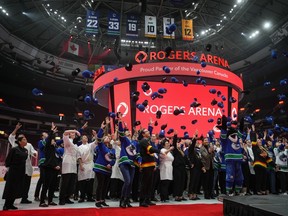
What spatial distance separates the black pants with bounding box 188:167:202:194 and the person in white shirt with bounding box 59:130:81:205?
3.26m

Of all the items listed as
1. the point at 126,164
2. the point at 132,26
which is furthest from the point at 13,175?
the point at 132,26

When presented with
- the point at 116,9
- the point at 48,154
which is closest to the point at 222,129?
the point at 48,154

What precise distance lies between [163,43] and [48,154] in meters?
20.4

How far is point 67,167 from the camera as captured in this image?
6.09m

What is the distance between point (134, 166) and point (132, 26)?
10.9 m

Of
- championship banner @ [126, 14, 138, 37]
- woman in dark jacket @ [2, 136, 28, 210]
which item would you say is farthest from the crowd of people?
championship banner @ [126, 14, 138, 37]

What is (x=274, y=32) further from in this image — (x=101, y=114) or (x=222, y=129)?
(x=101, y=114)

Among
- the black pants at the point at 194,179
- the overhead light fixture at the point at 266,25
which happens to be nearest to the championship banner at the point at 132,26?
the black pants at the point at 194,179

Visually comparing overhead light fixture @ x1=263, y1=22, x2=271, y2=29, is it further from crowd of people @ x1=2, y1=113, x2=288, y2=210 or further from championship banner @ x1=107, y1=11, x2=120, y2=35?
crowd of people @ x1=2, y1=113, x2=288, y2=210

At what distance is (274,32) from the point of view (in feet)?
68.3

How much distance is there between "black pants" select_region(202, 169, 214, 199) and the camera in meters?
7.64

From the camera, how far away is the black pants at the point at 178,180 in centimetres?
712

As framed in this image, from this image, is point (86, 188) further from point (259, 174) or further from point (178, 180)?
point (259, 174)

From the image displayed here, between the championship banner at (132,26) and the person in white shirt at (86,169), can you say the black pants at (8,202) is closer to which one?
the person in white shirt at (86,169)
